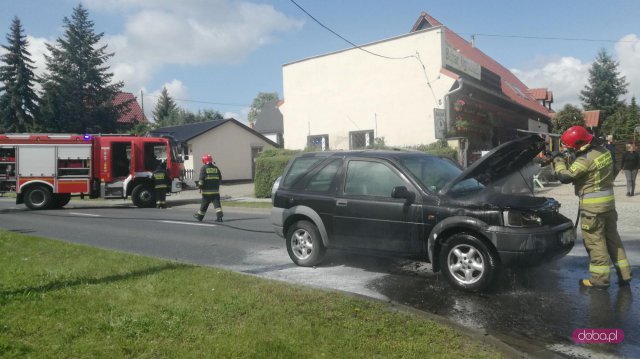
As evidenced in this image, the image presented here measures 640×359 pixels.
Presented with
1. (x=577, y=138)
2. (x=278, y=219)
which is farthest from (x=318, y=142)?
(x=577, y=138)

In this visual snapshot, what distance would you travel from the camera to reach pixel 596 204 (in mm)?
5395

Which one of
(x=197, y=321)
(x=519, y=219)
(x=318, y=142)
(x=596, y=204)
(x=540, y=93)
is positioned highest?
(x=540, y=93)

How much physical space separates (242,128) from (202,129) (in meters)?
2.91

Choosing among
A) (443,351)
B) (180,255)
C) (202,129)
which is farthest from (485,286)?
(202,129)

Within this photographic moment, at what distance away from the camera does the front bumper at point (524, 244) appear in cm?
500

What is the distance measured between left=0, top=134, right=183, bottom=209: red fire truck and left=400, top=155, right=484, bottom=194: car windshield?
14393mm

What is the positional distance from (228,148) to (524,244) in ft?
94.2

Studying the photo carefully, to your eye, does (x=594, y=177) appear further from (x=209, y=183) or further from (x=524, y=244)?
(x=209, y=183)

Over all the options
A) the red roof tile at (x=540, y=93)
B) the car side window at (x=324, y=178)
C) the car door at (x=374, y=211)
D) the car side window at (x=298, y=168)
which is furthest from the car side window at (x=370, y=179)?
the red roof tile at (x=540, y=93)

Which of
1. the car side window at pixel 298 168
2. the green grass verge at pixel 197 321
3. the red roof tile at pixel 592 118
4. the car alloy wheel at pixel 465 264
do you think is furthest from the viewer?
the red roof tile at pixel 592 118

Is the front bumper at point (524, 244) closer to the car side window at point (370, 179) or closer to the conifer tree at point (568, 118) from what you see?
the car side window at point (370, 179)

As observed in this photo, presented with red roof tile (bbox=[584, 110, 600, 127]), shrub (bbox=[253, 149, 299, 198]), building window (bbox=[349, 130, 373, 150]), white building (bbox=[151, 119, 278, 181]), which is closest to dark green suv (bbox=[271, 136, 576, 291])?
shrub (bbox=[253, 149, 299, 198])

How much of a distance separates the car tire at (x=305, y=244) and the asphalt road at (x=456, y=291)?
13 cm

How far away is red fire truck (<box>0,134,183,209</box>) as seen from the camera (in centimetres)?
1823
